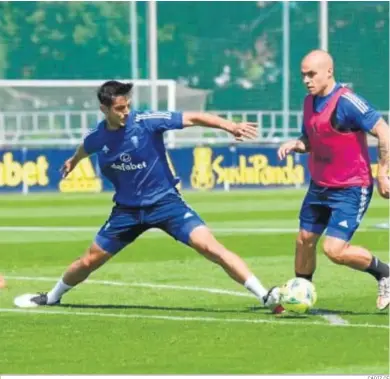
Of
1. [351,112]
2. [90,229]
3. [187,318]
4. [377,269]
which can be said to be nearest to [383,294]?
[377,269]

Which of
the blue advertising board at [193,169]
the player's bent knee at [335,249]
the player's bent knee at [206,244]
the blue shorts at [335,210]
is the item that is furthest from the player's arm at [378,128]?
the blue advertising board at [193,169]

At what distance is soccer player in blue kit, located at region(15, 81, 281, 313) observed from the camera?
12109 mm

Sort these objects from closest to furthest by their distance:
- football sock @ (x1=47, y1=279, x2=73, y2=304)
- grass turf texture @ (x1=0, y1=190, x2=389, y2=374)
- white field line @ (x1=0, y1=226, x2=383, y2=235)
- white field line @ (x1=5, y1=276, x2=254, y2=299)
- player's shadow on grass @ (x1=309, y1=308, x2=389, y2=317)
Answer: grass turf texture @ (x1=0, y1=190, x2=389, y2=374) → player's shadow on grass @ (x1=309, y1=308, x2=389, y2=317) → football sock @ (x1=47, y1=279, x2=73, y2=304) → white field line @ (x1=5, y1=276, x2=254, y2=299) → white field line @ (x1=0, y1=226, x2=383, y2=235)

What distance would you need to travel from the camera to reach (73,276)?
498 inches

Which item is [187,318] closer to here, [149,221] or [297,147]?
[149,221]

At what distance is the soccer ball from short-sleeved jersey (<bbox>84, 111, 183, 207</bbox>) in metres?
1.39

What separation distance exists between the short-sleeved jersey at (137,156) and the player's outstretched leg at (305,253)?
1.19 m

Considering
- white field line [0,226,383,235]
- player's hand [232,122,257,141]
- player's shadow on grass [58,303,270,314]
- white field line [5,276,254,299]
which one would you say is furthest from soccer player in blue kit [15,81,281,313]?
white field line [0,226,383,235]

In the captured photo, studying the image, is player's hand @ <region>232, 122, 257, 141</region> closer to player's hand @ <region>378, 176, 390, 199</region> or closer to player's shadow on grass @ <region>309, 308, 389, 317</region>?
player's hand @ <region>378, 176, 390, 199</region>

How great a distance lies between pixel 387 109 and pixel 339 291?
28.6 meters

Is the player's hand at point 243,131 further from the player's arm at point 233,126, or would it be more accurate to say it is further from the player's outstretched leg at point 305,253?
the player's outstretched leg at point 305,253

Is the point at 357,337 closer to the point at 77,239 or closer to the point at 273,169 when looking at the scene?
the point at 77,239

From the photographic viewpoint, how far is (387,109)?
137ft

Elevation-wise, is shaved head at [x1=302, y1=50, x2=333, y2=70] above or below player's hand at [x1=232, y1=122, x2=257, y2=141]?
above
